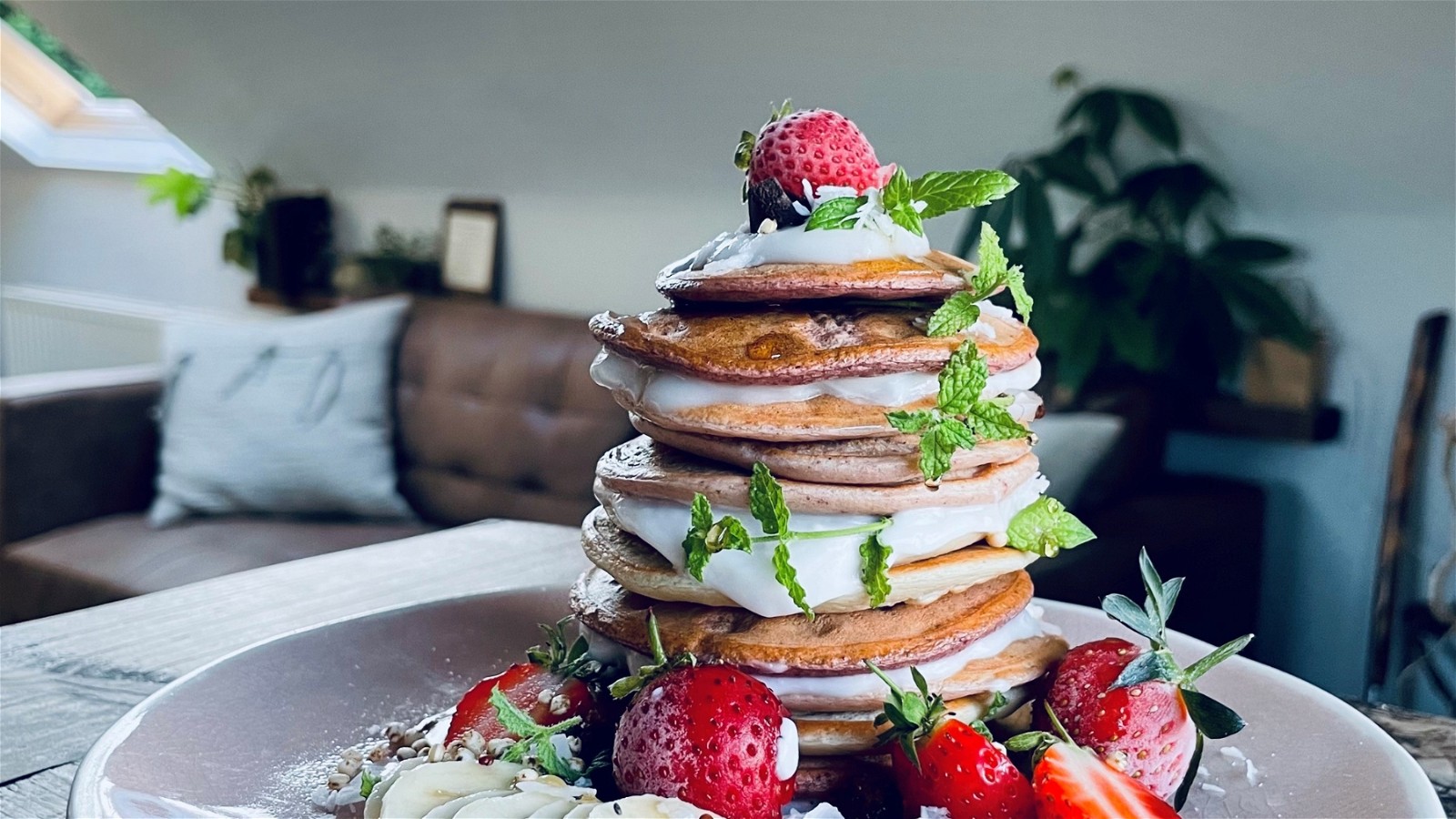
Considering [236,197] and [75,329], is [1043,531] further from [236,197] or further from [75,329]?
[75,329]

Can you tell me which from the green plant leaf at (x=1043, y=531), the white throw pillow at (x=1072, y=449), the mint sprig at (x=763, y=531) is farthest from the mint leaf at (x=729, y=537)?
the white throw pillow at (x=1072, y=449)

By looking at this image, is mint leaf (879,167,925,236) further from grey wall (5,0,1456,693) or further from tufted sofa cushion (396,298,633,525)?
tufted sofa cushion (396,298,633,525)

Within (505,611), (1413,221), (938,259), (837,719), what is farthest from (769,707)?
(1413,221)

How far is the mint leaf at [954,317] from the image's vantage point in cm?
87

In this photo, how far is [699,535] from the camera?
868mm

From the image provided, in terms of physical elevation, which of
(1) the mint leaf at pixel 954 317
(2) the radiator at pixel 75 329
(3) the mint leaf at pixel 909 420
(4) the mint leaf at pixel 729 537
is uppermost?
(1) the mint leaf at pixel 954 317

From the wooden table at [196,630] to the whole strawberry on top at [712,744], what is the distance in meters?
0.48

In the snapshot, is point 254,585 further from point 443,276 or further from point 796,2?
point 443,276

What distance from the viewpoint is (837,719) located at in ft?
2.93

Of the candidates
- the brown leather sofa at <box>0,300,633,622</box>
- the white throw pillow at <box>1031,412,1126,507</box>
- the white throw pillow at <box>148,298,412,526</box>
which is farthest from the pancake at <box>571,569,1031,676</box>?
the white throw pillow at <box>148,298,412,526</box>

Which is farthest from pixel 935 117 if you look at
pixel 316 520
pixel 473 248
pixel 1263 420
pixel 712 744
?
pixel 712 744

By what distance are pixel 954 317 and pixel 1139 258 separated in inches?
75.2

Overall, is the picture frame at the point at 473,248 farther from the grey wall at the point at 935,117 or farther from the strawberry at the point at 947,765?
the strawberry at the point at 947,765

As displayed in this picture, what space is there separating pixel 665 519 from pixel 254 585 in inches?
35.4
